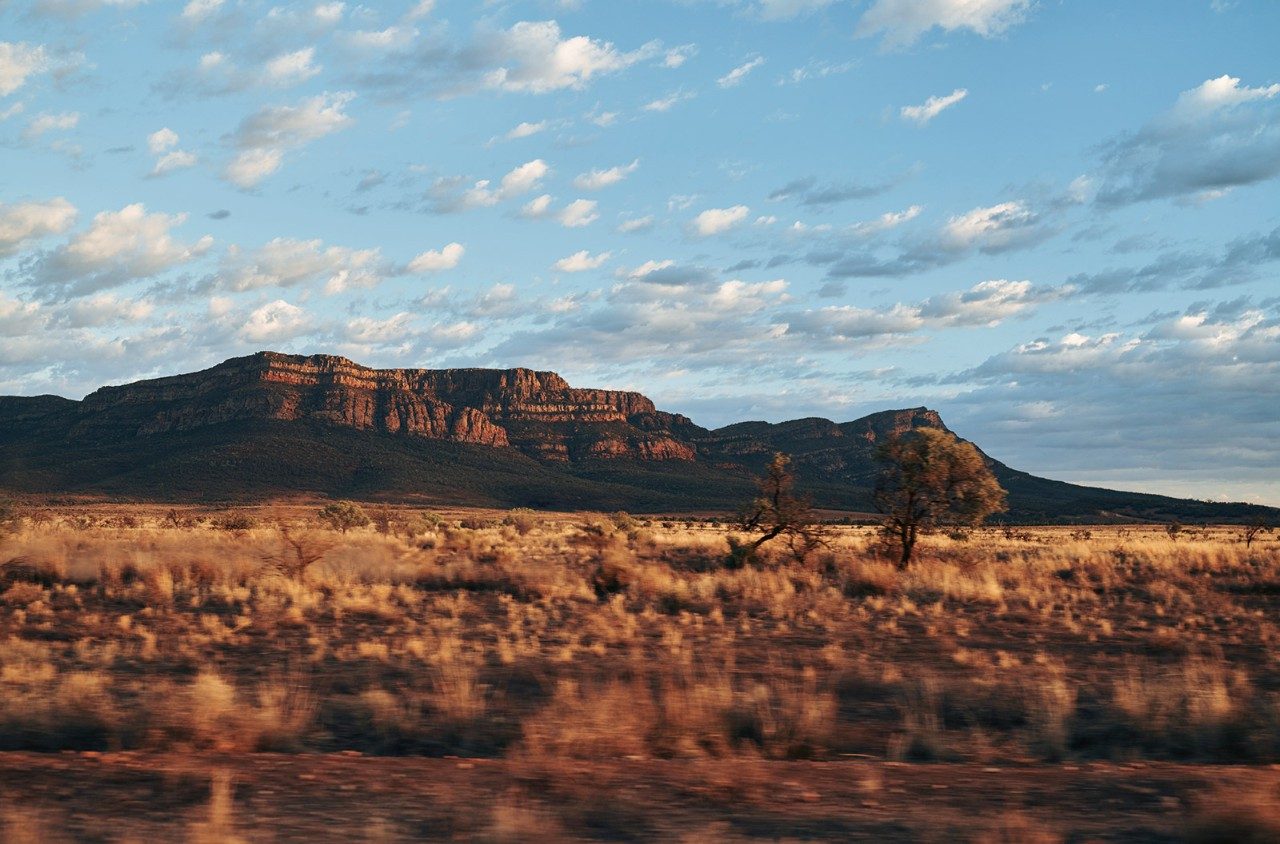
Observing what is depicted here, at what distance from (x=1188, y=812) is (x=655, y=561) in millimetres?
23379

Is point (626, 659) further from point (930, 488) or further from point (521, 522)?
point (521, 522)

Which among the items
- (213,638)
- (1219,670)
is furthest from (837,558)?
(213,638)

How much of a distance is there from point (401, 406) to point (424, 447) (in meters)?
15.5

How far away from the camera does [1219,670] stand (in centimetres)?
1309

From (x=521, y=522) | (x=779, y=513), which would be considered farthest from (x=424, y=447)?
(x=779, y=513)

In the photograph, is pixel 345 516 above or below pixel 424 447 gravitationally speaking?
below

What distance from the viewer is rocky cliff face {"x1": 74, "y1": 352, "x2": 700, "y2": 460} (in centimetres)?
14025

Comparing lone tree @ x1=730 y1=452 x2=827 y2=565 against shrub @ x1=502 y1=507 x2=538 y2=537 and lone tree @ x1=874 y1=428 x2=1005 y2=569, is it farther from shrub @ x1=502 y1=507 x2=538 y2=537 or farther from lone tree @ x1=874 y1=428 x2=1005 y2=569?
shrub @ x1=502 y1=507 x2=538 y2=537

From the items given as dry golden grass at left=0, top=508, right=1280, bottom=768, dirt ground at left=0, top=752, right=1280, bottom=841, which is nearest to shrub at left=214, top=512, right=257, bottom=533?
dry golden grass at left=0, top=508, right=1280, bottom=768

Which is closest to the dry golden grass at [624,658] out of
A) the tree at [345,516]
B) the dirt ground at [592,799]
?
the dirt ground at [592,799]

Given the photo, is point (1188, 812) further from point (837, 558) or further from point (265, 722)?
point (837, 558)

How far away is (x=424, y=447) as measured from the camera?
14075 cm

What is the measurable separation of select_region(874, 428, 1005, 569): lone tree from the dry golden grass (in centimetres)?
166

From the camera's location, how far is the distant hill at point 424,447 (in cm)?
11675
